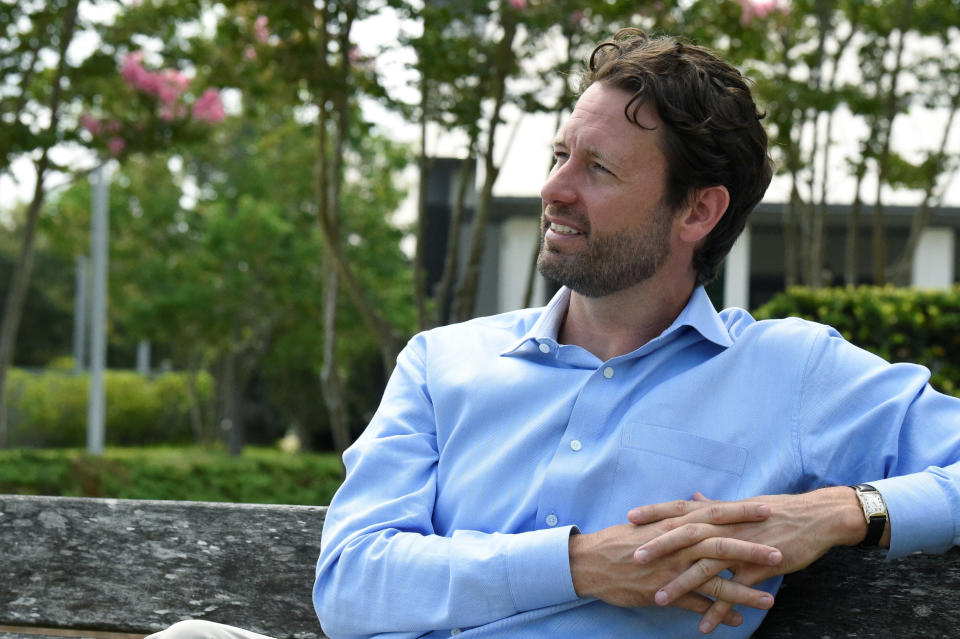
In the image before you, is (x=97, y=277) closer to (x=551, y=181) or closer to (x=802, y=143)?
(x=802, y=143)

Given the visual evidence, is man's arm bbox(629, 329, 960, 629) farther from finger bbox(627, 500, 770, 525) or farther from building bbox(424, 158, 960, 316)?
building bbox(424, 158, 960, 316)

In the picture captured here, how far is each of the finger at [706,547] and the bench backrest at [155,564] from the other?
1.01m

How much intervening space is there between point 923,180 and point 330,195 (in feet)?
22.8

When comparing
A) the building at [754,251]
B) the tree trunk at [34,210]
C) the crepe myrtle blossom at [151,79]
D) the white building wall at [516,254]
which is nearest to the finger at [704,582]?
the tree trunk at [34,210]

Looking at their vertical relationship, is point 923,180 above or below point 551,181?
above

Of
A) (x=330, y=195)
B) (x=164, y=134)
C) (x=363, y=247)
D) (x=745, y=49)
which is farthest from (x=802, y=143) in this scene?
(x=363, y=247)

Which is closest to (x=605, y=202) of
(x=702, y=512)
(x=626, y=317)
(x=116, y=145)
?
(x=626, y=317)

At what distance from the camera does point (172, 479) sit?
31.0ft

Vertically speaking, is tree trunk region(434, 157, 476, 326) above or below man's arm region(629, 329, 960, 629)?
above

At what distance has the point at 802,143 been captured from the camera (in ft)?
39.1

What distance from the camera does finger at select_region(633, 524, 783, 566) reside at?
2.06m

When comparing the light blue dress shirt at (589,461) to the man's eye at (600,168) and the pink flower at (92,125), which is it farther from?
the pink flower at (92,125)

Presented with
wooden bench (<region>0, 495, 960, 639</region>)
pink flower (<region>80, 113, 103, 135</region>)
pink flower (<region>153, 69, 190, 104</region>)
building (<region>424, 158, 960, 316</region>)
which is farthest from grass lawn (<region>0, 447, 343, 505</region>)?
building (<region>424, 158, 960, 316</region>)

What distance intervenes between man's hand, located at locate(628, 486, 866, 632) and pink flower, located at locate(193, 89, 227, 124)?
10.2 metres
